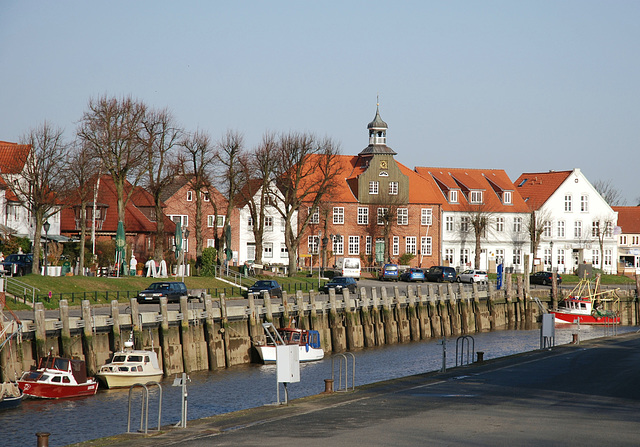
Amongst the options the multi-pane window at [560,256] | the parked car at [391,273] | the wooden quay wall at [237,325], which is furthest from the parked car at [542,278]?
the multi-pane window at [560,256]

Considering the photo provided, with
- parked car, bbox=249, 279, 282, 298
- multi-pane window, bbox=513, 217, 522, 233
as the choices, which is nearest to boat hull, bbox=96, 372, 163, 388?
parked car, bbox=249, 279, 282, 298

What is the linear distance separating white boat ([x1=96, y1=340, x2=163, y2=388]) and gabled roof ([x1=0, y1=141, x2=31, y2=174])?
31.0m

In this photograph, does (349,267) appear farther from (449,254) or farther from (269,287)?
(269,287)

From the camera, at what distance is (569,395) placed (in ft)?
89.2

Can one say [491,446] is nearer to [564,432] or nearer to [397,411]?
Result: [564,432]

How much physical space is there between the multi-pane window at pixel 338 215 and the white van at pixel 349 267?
1298 centimetres

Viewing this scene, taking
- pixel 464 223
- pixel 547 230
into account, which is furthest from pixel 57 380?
pixel 547 230

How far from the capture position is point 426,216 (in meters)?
99.8

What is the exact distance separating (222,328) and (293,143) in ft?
143

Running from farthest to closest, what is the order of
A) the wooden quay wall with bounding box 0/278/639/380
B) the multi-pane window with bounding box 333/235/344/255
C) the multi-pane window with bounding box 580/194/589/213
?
the multi-pane window with bounding box 580/194/589/213 < the multi-pane window with bounding box 333/235/344/255 < the wooden quay wall with bounding box 0/278/639/380

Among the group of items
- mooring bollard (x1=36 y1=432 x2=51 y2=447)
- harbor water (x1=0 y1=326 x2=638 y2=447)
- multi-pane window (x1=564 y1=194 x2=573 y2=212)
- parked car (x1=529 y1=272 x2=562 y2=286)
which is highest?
multi-pane window (x1=564 y1=194 x2=573 y2=212)

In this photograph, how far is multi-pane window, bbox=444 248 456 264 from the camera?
9975 cm

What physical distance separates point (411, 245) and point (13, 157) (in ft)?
148

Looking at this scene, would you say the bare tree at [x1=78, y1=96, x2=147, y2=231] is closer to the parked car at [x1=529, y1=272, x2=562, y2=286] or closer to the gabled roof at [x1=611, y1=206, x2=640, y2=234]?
the parked car at [x1=529, y1=272, x2=562, y2=286]
